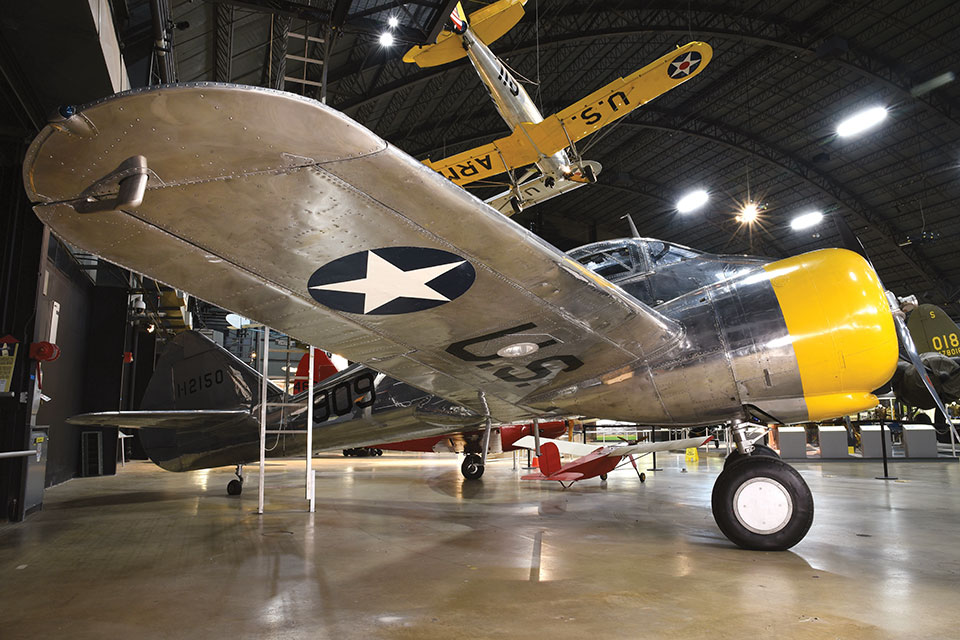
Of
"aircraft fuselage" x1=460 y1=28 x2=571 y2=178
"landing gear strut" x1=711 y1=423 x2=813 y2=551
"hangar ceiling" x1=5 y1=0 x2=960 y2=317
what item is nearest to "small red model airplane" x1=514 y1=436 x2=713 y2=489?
"landing gear strut" x1=711 y1=423 x2=813 y2=551

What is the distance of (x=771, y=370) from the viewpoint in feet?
13.0

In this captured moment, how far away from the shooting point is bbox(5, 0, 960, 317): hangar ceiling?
508 inches

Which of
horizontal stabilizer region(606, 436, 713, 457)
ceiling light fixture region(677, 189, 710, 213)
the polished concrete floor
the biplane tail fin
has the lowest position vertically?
the polished concrete floor

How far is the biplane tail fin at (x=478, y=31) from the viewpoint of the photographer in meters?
10.3

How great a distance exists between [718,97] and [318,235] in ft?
70.5

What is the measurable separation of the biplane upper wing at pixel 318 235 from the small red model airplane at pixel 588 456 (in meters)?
2.62

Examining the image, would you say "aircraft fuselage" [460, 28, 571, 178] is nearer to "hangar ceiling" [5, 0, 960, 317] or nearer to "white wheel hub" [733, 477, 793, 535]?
"hangar ceiling" [5, 0, 960, 317]

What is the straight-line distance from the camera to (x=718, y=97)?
66.6 ft

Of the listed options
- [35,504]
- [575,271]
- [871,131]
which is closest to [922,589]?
[575,271]

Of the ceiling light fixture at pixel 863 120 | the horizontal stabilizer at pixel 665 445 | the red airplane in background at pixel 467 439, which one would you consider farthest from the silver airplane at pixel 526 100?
the ceiling light fixture at pixel 863 120

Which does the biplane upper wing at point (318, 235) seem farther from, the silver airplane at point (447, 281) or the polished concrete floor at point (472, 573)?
the polished concrete floor at point (472, 573)

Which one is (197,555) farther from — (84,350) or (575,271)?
(84,350)

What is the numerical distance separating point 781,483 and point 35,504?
299 inches

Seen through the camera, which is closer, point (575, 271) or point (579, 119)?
point (575, 271)
